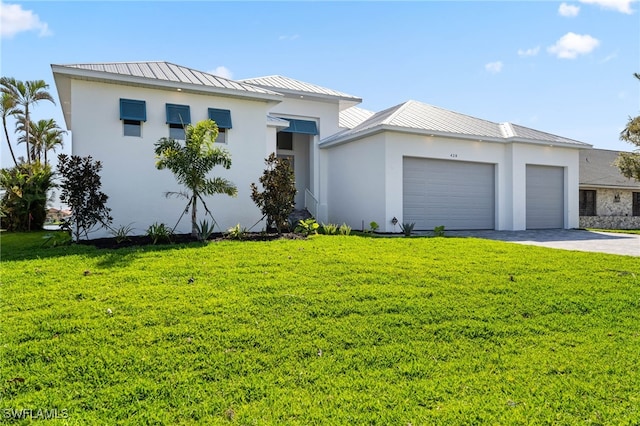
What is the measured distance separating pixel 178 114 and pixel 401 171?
853 centimetres

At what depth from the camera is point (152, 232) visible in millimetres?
10789

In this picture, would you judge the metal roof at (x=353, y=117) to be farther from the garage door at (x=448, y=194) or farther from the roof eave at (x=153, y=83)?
the roof eave at (x=153, y=83)

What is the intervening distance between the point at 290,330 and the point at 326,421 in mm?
1735

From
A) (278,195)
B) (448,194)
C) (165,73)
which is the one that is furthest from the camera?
(448,194)

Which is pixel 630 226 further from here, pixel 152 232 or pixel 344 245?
pixel 152 232

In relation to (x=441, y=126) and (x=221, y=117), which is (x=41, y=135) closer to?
(x=221, y=117)

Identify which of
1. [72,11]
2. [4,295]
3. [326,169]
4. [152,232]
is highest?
[72,11]

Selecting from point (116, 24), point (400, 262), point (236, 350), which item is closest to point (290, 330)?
point (236, 350)

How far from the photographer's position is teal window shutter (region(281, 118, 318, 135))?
18828 mm

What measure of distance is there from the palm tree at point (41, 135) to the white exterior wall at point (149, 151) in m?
26.9

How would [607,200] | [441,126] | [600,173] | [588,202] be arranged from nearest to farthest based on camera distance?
1. [441,126]
2. [588,202]
3. [607,200]
4. [600,173]

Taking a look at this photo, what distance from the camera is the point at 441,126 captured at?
16.8m

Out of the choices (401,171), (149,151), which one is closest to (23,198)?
(149,151)

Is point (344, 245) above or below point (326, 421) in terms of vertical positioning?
above
